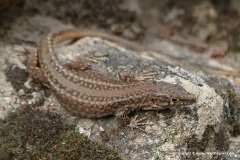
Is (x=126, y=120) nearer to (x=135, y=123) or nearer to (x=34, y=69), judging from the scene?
(x=135, y=123)

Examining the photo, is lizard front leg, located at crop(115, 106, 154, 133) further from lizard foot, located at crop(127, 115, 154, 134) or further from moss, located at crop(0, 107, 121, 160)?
moss, located at crop(0, 107, 121, 160)

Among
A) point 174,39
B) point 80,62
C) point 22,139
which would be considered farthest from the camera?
point 174,39

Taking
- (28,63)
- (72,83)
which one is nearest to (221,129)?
(72,83)

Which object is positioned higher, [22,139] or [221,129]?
[221,129]

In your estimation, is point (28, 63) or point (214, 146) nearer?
point (214, 146)

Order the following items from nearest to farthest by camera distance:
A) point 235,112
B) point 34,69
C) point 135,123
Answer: point 135,123 < point 235,112 < point 34,69

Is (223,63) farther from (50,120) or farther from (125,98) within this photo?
(50,120)

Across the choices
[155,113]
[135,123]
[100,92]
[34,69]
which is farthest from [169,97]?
[34,69]
